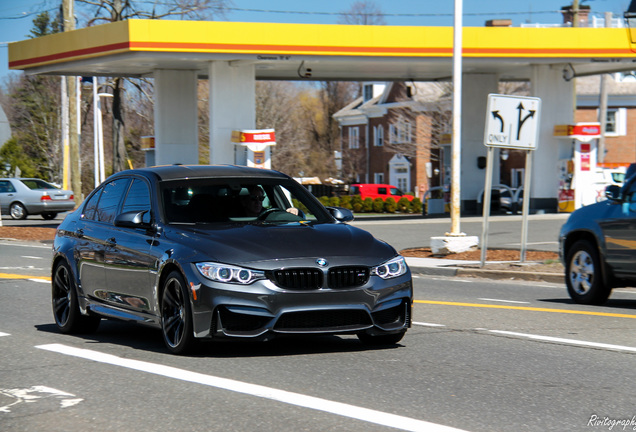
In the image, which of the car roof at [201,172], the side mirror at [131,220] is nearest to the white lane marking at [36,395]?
the side mirror at [131,220]

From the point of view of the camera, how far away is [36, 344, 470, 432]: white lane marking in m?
5.54

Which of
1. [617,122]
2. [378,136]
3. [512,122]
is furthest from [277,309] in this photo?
[378,136]

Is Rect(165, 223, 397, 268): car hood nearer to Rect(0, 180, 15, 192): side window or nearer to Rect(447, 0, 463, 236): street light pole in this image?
Rect(447, 0, 463, 236): street light pole

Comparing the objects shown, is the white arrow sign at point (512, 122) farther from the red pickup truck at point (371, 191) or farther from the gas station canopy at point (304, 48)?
the red pickup truck at point (371, 191)

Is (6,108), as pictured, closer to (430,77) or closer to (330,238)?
(430,77)

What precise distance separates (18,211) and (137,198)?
34.3m

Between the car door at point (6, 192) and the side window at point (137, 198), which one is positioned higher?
the side window at point (137, 198)

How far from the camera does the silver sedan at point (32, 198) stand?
4053 cm

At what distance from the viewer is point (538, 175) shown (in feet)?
125

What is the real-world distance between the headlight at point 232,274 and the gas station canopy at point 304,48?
2577 cm

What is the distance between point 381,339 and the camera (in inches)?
334

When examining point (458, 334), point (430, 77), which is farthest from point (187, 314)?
point (430, 77)

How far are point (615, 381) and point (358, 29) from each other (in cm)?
2839

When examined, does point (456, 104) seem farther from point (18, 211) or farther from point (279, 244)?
point (18, 211)
